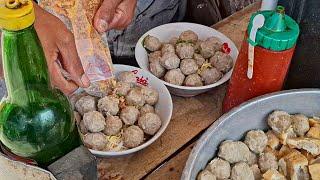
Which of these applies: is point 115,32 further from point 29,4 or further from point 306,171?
point 29,4

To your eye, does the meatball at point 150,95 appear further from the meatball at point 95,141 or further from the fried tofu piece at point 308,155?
the fried tofu piece at point 308,155

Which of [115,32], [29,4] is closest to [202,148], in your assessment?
[29,4]

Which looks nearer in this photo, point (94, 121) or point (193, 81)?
point (94, 121)

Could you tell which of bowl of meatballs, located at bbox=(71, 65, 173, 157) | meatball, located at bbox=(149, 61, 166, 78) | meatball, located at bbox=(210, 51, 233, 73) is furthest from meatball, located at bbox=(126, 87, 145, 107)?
meatball, located at bbox=(210, 51, 233, 73)

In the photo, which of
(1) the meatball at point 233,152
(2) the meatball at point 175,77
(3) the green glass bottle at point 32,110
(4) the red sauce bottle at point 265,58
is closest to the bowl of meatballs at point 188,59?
(2) the meatball at point 175,77

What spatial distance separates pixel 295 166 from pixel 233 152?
0.37 ft

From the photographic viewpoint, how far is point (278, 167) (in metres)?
0.90

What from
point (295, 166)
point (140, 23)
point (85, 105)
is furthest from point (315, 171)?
point (140, 23)

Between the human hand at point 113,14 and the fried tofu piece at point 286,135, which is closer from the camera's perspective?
the fried tofu piece at point 286,135

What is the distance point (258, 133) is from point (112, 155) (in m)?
0.29

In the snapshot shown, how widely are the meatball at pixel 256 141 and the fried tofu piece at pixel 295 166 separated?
5 centimetres

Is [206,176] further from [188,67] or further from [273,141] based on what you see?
[188,67]

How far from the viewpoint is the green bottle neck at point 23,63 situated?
1.96 ft

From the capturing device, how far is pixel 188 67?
1116 millimetres
